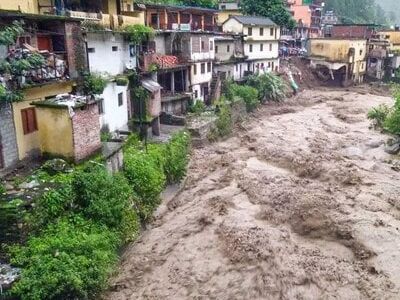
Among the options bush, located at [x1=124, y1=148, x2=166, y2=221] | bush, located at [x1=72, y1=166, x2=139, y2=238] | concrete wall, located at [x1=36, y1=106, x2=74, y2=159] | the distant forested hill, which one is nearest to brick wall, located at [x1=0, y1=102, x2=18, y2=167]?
concrete wall, located at [x1=36, y1=106, x2=74, y2=159]

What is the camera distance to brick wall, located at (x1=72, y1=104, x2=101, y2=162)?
1648cm

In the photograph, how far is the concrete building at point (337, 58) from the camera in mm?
54366

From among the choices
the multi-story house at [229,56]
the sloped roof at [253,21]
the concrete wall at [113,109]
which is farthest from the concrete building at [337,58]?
the concrete wall at [113,109]

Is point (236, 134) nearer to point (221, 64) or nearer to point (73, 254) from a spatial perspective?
point (221, 64)

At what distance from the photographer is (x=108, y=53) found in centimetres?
2395

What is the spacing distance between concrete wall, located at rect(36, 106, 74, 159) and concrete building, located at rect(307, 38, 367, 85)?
4560 cm

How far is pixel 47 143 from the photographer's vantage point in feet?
55.9

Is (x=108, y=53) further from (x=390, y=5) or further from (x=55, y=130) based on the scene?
(x=390, y=5)

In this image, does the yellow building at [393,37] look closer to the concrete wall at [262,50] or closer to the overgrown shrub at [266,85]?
the concrete wall at [262,50]

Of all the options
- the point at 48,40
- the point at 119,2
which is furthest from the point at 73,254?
the point at 119,2

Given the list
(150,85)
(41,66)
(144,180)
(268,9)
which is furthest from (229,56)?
(41,66)

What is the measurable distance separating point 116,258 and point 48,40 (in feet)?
34.5

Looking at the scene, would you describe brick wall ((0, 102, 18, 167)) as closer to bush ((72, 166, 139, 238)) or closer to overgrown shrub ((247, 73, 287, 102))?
bush ((72, 166, 139, 238))

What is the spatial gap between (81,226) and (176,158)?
385 inches
